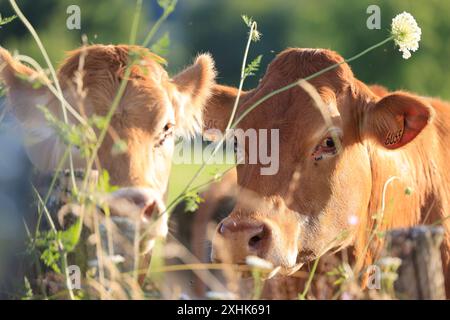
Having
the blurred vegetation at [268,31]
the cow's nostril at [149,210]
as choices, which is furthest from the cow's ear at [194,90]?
the blurred vegetation at [268,31]

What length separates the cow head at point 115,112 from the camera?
630 cm

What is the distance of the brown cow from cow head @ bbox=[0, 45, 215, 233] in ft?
1.72

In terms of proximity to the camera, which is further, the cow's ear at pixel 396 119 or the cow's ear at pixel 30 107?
the cow's ear at pixel 30 107

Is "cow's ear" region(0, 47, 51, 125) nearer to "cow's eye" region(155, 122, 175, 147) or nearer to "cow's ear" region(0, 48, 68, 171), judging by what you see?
"cow's ear" region(0, 48, 68, 171)

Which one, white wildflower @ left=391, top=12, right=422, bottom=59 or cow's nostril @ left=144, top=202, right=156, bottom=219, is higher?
white wildflower @ left=391, top=12, right=422, bottom=59

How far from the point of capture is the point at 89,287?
519cm

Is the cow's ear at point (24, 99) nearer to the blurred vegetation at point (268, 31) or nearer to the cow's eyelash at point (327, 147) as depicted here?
the cow's eyelash at point (327, 147)

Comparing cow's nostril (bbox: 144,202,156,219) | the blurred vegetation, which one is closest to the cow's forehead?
cow's nostril (bbox: 144,202,156,219)

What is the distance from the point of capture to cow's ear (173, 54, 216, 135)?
7.46 metres

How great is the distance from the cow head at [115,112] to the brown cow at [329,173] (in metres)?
0.53

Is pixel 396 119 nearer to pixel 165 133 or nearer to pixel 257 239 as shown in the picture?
pixel 257 239

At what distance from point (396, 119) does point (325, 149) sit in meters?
0.48

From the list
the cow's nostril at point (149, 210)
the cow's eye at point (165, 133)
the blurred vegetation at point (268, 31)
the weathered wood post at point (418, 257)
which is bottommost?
the weathered wood post at point (418, 257)
